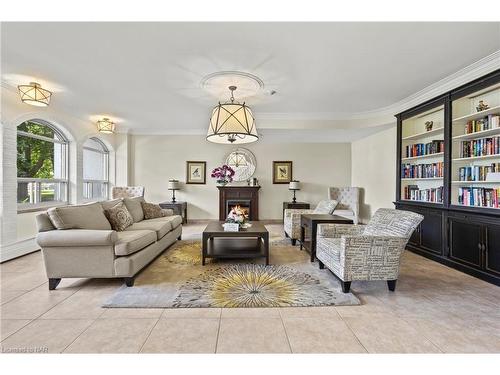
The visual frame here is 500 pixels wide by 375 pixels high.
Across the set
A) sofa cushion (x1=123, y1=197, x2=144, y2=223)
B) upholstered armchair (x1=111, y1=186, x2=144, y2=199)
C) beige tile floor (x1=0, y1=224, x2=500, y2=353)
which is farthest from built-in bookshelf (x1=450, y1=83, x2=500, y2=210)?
upholstered armchair (x1=111, y1=186, x2=144, y2=199)

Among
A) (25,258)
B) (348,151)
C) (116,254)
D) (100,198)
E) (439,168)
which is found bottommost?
(25,258)

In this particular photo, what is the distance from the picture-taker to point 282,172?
7.04 metres

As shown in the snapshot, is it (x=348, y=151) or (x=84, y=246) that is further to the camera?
(x=348, y=151)

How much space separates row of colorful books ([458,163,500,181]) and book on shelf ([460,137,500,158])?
0.17 meters

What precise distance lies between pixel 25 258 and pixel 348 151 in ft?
24.8

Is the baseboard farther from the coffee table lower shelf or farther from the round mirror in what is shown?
the round mirror

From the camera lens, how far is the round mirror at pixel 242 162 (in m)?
6.89

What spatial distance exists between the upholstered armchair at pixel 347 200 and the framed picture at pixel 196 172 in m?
3.56

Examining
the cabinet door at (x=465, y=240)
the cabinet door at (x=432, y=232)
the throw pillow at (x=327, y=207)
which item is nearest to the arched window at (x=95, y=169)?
the throw pillow at (x=327, y=207)

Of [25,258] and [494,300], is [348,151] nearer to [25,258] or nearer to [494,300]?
[494,300]

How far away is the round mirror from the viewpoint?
6.89 metres

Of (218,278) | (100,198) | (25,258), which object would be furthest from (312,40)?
(100,198)

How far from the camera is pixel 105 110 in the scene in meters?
4.98
